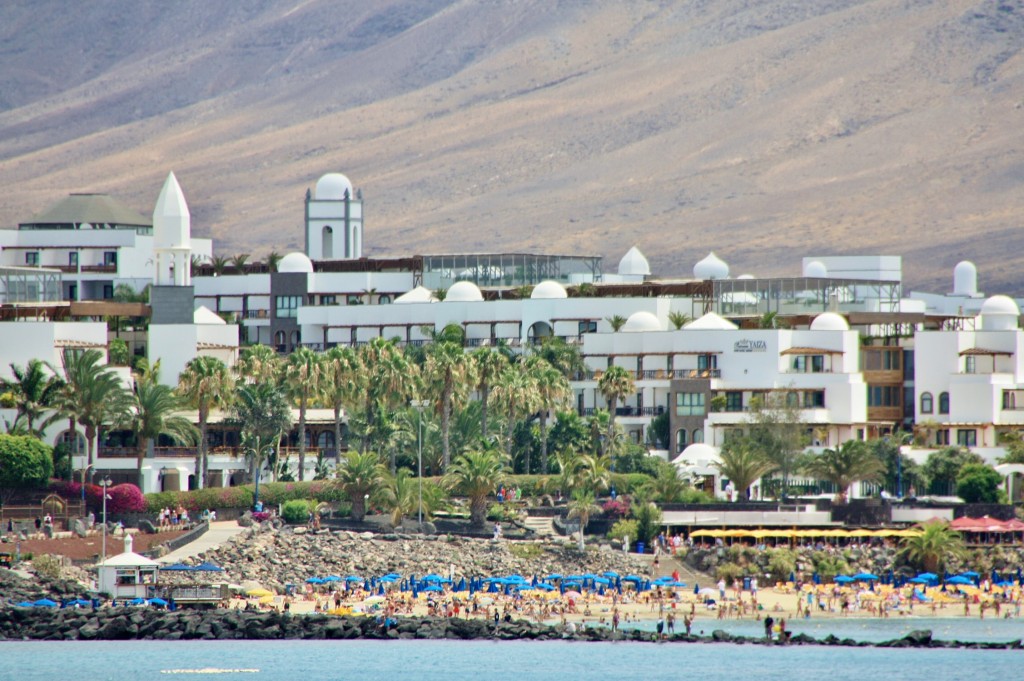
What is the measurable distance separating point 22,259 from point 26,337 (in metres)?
44.2

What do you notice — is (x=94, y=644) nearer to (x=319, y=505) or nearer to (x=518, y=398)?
(x=319, y=505)

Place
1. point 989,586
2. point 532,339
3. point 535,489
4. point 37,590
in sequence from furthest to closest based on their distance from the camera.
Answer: point 532,339
point 535,489
point 989,586
point 37,590

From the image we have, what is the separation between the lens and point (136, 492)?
3952 inches

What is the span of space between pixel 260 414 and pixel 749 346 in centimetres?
2912

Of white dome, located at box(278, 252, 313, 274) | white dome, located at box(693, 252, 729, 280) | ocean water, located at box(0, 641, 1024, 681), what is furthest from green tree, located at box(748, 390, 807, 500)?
white dome, located at box(693, 252, 729, 280)

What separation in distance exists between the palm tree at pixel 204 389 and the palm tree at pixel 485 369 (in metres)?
12.3

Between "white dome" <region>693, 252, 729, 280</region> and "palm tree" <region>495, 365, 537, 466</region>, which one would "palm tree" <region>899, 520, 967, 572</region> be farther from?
"white dome" <region>693, 252, 729, 280</region>

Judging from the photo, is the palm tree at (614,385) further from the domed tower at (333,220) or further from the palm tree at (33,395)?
the domed tower at (333,220)

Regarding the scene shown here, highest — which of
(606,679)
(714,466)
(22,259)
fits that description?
(22,259)

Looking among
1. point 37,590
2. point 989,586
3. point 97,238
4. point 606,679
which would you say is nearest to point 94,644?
point 37,590

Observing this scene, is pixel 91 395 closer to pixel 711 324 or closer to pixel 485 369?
pixel 485 369

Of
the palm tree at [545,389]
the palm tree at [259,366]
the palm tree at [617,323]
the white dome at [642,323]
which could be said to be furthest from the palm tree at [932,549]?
the palm tree at [617,323]

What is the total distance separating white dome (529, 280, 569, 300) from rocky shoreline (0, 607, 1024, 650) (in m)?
52.9

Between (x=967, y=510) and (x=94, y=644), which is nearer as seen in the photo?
(x=94, y=644)
